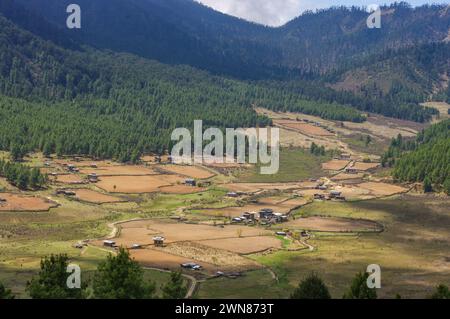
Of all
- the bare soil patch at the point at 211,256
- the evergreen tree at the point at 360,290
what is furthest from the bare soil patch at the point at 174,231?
the evergreen tree at the point at 360,290

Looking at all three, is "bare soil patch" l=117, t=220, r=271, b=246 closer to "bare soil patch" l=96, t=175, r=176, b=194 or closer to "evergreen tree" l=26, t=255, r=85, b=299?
"bare soil patch" l=96, t=175, r=176, b=194

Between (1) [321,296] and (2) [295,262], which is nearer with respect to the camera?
Result: (1) [321,296]

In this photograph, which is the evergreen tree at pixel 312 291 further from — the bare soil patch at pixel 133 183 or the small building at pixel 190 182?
the small building at pixel 190 182

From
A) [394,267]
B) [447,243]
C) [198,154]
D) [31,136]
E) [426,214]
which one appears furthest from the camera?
[198,154]

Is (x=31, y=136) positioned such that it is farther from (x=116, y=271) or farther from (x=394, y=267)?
(x=116, y=271)

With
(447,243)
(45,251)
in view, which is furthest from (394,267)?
(45,251)

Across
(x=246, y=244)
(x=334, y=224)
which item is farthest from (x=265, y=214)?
(x=246, y=244)
